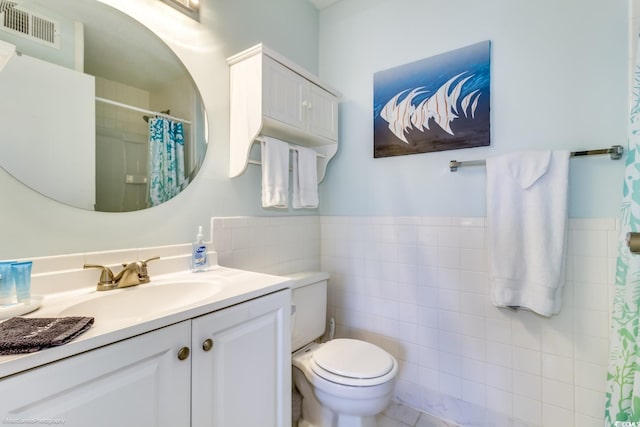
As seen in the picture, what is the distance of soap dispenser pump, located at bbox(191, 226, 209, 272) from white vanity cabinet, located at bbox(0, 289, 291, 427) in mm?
438

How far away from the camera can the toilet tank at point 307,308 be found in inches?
62.3

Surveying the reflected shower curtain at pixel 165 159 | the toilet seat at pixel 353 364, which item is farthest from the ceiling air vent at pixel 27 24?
the toilet seat at pixel 353 364

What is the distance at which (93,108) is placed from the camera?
1.07m

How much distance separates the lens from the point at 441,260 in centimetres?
165

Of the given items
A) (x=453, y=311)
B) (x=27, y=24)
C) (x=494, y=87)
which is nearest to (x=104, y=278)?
(x=27, y=24)

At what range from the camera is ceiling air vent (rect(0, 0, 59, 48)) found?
2.95 ft

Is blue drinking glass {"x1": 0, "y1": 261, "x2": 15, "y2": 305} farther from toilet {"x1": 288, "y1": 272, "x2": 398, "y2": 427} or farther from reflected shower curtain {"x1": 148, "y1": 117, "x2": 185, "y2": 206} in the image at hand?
toilet {"x1": 288, "y1": 272, "x2": 398, "y2": 427}

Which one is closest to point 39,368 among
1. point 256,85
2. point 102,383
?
point 102,383

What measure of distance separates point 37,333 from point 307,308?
1219 millimetres

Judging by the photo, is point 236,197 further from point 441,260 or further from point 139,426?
point 441,260

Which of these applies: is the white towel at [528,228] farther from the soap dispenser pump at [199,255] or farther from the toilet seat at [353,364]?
the soap dispenser pump at [199,255]

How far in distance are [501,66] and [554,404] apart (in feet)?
5.48

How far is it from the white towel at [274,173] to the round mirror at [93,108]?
323 mm

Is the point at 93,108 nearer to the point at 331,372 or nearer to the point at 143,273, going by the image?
the point at 143,273
